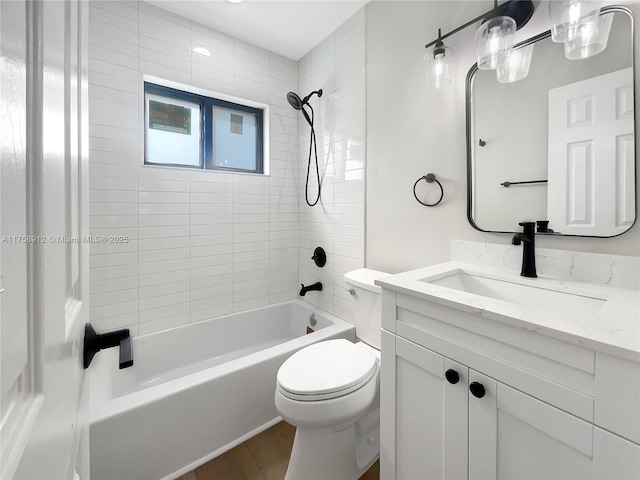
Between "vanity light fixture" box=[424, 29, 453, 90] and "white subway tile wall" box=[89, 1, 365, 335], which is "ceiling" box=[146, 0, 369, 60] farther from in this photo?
"vanity light fixture" box=[424, 29, 453, 90]

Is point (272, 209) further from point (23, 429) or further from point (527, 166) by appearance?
point (23, 429)

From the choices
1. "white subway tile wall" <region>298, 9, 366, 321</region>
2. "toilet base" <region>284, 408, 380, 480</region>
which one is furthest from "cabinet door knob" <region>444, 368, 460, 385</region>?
"white subway tile wall" <region>298, 9, 366, 321</region>

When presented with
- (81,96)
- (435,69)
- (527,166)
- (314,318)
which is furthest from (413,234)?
(81,96)

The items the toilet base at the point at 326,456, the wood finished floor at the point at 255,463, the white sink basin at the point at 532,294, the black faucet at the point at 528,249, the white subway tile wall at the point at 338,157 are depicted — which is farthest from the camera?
the white subway tile wall at the point at 338,157

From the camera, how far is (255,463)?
130 cm

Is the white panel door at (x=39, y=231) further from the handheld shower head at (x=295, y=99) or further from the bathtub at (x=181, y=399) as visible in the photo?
the handheld shower head at (x=295, y=99)

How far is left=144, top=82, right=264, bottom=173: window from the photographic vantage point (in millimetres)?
1901

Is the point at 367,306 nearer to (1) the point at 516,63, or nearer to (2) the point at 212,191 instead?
(1) the point at 516,63

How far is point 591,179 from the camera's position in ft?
3.09

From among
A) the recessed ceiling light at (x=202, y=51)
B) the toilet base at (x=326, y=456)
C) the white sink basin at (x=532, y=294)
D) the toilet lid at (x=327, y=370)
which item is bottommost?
the toilet base at (x=326, y=456)

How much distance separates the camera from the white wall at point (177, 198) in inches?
64.1

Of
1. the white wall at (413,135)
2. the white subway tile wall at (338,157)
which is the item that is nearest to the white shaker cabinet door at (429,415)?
the white wall at (413,135)

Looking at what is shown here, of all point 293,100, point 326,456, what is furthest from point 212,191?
point 326,456

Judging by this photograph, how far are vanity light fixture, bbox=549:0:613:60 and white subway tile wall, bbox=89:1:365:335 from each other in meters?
1.01
